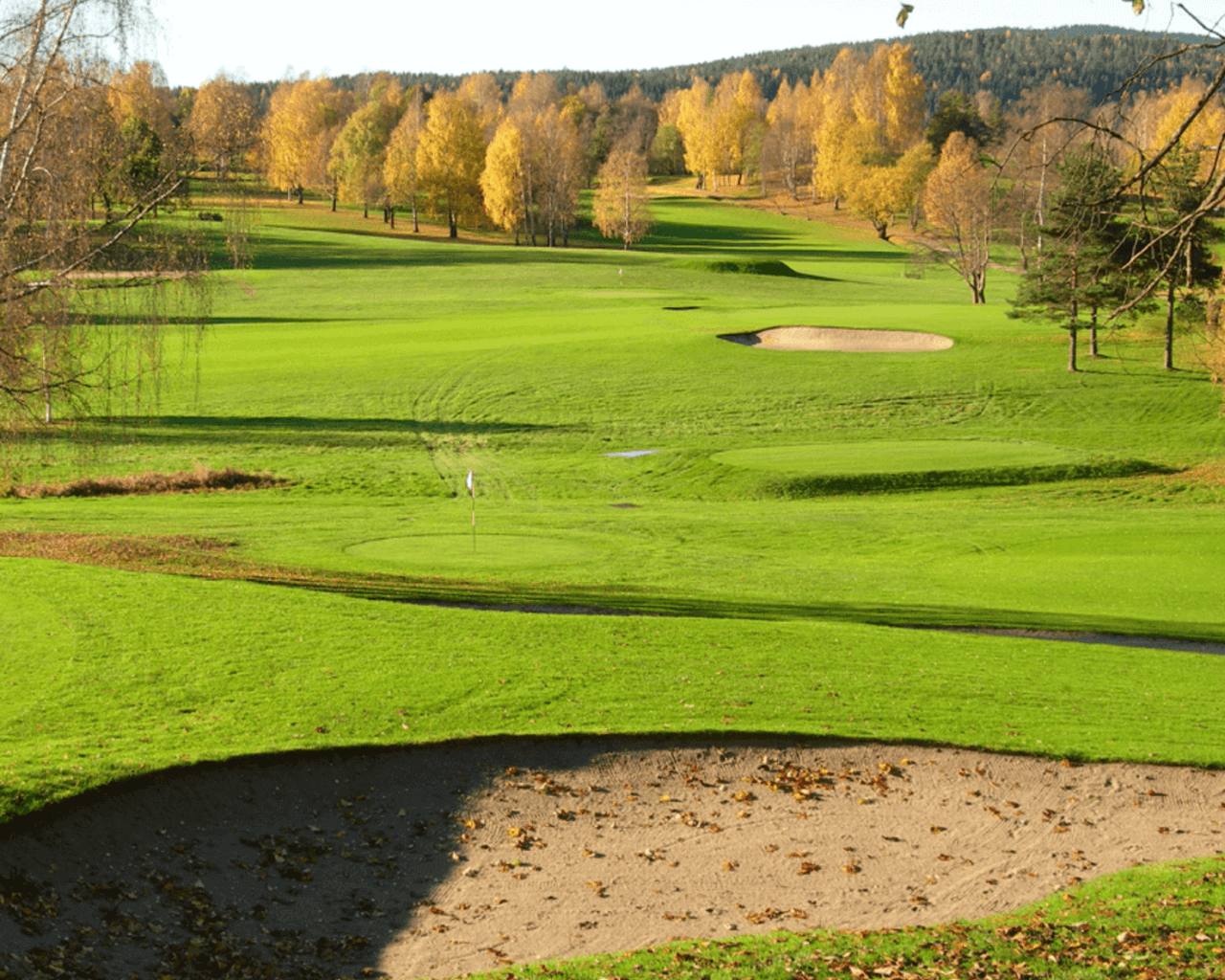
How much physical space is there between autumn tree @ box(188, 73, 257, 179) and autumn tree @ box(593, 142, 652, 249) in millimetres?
82419

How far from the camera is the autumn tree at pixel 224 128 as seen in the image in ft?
53.1

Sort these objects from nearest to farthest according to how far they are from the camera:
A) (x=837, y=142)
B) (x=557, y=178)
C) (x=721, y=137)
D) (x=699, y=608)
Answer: (x=699, y=608), (x=557, y=178), (x=837, y=142), (x=721, y=137)

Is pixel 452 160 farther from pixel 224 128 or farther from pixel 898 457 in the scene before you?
pixel 224 128

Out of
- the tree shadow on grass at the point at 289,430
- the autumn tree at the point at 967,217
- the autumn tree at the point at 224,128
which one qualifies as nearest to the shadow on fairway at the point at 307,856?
the autumn tree at the point at 224,128

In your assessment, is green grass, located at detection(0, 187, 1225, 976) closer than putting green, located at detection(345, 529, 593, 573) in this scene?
Yes

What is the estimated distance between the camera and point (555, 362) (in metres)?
49.6

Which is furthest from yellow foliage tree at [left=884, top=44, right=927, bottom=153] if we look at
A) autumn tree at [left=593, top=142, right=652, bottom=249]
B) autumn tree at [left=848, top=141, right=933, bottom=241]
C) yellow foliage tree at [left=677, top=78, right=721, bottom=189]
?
autumn tree at [left=593, top=142, right=652, bottom=249]

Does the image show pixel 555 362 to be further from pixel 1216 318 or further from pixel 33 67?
pixel 33 67

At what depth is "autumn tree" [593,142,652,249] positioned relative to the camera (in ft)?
321

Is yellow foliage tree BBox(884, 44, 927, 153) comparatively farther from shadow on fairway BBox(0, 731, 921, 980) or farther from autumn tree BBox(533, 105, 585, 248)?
shadow on fairway BBox(0, 731, 921, 980)

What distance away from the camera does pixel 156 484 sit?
32281mm

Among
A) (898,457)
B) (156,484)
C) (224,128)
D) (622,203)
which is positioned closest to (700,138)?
(622,203)

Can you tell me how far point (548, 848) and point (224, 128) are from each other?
460 inches

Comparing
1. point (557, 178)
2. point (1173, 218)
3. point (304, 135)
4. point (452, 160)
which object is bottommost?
point (1173, 218)
